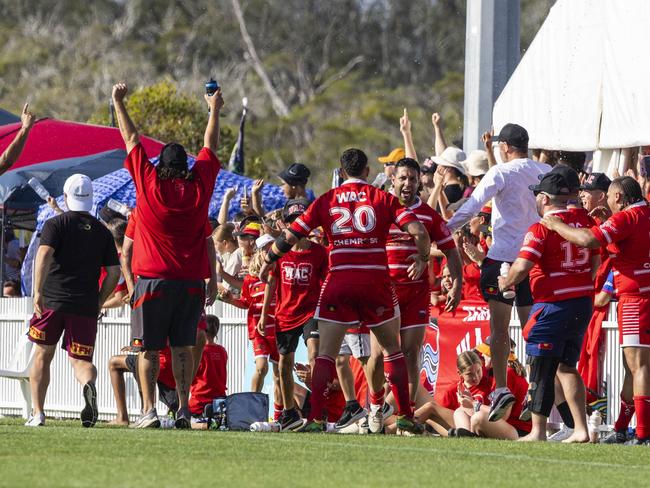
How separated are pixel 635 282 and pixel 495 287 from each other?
1.14 meters

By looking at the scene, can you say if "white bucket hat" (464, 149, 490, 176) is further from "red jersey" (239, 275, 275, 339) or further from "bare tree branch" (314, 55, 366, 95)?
"bare tree branch" (314, 55, 366, 95)

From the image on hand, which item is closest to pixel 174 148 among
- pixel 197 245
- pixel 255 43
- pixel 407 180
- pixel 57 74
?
pixel 197 245

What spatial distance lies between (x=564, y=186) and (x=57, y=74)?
164ft

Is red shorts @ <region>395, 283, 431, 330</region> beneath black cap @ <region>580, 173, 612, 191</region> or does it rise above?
beneath

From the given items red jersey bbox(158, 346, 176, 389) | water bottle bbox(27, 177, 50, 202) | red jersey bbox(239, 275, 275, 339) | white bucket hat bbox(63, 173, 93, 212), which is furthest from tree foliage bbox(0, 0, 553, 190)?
white bucket hat bbox(63, 173, 93, 212)

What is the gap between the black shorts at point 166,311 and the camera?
38.9 ft

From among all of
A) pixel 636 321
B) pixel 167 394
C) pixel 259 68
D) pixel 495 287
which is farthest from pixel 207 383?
pixel 259 68

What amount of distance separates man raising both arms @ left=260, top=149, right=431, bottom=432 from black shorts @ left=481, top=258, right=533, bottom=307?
645 mm

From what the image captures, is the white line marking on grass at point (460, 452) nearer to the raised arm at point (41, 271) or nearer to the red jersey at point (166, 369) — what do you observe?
the raised arm at point (41, 271)

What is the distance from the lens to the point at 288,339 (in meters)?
13.1

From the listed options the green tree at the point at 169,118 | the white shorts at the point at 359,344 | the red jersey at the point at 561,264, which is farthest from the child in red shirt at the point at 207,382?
the green tree at the point at 169,118

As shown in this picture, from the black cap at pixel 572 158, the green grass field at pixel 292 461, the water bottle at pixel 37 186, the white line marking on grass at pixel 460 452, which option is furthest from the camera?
the water bottle at pixel 37 186

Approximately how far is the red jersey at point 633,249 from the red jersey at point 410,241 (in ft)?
4.36

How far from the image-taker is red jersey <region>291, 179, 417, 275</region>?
36.8ft
